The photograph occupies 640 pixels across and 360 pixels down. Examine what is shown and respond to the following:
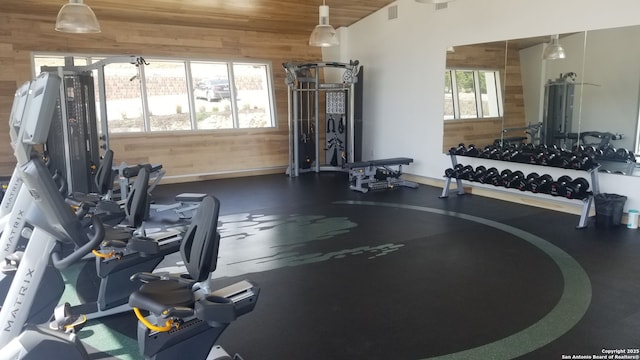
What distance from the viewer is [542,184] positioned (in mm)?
5293

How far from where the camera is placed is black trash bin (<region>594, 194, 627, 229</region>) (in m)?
4.80

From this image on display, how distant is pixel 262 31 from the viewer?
8.11 metres

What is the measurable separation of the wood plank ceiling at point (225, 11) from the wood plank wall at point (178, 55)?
15cm

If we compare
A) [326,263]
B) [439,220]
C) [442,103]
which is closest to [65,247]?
[326,263]

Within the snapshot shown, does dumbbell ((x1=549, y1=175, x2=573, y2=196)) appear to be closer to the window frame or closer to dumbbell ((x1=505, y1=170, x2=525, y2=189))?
dumbbell ((x1=505, y1=170, x2=525, y2=189))

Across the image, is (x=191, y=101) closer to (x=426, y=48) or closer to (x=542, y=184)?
(x=426, y=48)

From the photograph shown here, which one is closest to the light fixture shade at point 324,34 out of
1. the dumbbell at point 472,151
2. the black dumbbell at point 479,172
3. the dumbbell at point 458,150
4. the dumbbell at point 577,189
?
the dumbbell at point 458,150

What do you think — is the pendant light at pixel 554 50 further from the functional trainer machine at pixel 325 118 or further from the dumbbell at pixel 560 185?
the functional trainer machine at pixel 325 118

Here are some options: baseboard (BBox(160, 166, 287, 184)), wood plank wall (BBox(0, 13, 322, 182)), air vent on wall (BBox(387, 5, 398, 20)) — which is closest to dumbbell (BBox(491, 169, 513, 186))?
air vent on wall (BBox(387, 5, 398, 20))

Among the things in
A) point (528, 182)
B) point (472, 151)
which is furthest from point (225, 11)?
point (528, 182)

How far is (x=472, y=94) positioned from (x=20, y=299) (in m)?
5.97

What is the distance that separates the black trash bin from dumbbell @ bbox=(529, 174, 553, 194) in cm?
49

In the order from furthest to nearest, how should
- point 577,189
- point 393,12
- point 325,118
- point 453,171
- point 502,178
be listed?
point 325,118 < point 393,12 < point 453,171 < point 502,178 < point 577,189

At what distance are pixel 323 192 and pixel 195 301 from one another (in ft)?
16.0
